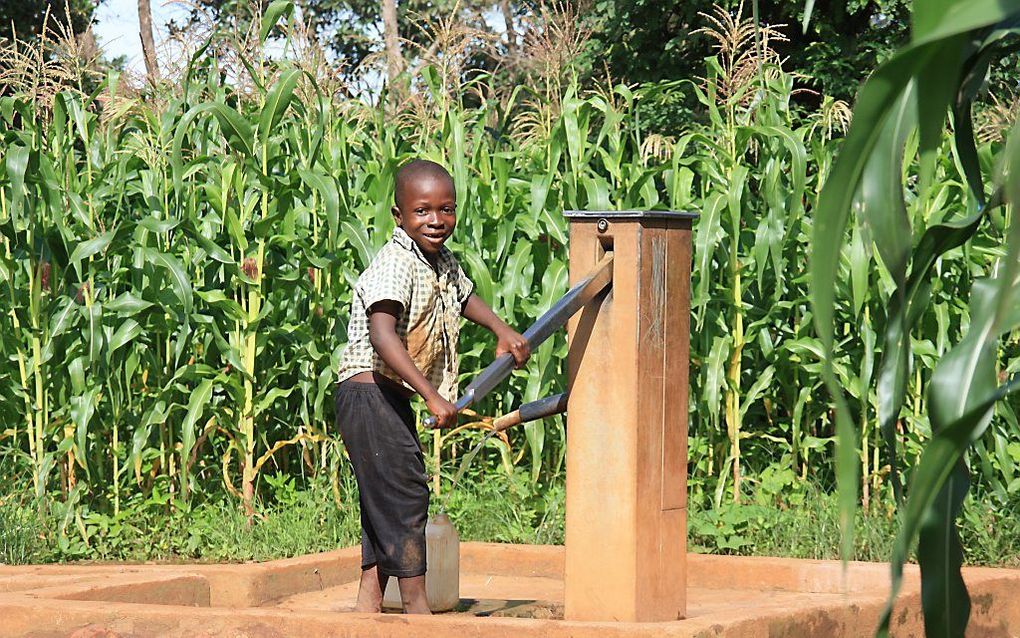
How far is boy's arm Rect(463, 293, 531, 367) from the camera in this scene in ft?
10.9

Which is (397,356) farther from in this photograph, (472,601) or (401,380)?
(472,601)

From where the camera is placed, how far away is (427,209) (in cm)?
386

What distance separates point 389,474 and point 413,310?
51 centimetres

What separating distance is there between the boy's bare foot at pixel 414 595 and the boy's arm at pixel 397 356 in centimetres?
63

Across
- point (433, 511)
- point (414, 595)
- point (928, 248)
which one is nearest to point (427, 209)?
point (414, 595)

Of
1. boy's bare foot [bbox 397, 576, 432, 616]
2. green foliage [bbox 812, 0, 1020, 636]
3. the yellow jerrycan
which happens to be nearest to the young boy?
boy's bare foot [bbox 397, 576, 432, 616]

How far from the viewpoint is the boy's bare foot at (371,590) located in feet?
13.2

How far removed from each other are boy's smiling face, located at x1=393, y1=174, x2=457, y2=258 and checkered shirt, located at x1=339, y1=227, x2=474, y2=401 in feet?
0.16

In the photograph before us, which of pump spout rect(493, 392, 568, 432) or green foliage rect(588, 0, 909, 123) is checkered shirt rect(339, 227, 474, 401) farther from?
green foliage rect(588, 0, 909, 123)

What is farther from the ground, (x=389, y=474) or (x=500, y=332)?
(x=500, y=332)

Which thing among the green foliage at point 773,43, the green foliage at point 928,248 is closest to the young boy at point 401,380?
the green foliage at point 928,248

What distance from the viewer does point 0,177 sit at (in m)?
5.66

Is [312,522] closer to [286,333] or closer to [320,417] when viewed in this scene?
[320,417]

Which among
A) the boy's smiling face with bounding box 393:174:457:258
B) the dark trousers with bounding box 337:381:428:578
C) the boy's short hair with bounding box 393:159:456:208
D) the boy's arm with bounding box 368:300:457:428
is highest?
the boy's short hair with bounding box 393:159:456:208
